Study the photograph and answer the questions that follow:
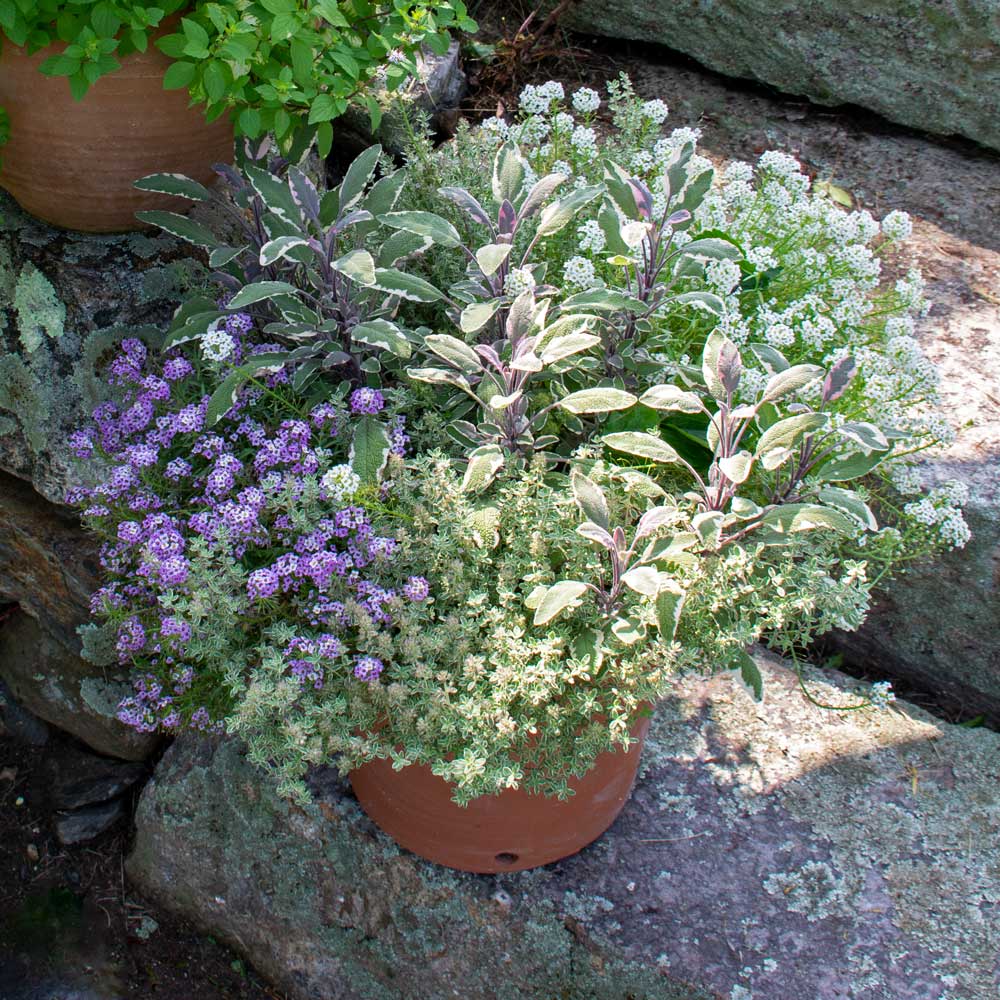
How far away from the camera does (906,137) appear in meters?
3.58

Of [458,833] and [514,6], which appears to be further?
[514,6]

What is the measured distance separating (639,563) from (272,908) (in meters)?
1.41

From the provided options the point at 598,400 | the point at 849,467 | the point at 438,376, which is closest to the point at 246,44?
the point at 438,376

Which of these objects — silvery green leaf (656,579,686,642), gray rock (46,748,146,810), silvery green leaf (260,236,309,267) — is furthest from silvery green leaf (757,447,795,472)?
gray rock (46,748,146,810)

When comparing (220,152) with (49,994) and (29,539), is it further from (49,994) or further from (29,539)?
(49,994)

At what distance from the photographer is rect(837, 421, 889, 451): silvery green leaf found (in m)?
1.67

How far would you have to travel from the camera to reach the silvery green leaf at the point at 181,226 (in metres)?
2.04

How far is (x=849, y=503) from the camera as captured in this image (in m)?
1.72

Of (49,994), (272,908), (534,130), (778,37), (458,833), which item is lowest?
(49,994)

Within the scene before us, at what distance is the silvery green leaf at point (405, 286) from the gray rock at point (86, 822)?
1.76 m

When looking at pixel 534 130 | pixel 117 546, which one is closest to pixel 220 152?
pixel 534 130

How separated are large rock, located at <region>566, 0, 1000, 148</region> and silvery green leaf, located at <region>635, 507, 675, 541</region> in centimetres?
254

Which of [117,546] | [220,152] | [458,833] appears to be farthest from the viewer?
[220,152]

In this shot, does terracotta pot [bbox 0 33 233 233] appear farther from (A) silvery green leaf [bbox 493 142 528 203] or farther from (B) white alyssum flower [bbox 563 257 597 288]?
(B) white alyssum flower [bbox 563 257 597 288]
